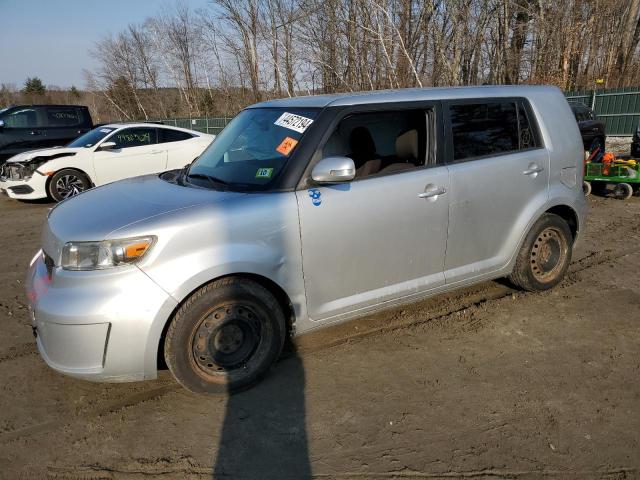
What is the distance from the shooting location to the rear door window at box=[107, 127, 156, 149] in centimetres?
1003

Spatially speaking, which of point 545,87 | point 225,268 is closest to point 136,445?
point 225,268

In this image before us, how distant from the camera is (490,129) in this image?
4027 mm

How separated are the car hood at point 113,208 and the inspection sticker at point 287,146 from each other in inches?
17.8

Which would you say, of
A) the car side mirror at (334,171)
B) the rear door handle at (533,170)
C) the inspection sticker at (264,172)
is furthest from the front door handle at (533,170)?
the inspection sticker at (264,172)

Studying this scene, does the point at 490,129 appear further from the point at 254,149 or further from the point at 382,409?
the point at 382,409

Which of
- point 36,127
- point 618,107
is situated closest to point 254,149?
point 36,127

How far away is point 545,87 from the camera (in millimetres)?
4543

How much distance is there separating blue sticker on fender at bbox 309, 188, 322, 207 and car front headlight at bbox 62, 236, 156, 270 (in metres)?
1.00

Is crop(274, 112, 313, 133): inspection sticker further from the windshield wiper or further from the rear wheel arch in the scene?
the rear wheel arch

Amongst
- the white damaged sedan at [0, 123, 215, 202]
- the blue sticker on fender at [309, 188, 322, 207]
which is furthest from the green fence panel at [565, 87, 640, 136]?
the blue sticker on fender at [309, 188, 322, 207]

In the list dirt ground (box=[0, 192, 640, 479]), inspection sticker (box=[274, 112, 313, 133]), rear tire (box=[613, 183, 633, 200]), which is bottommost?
rear tire (box=[613, 183, 633, 200])

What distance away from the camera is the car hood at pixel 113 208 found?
9.38 ft

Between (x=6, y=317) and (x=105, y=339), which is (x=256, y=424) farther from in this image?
(x=6, y=317)

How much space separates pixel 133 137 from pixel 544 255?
28.1 ft
